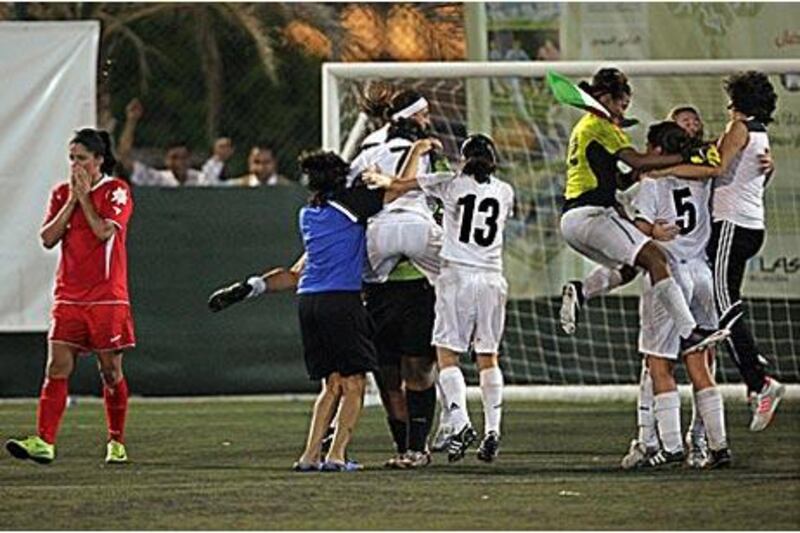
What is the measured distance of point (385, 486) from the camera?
1247cm

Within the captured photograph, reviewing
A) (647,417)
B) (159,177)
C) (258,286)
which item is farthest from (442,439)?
(159,177)

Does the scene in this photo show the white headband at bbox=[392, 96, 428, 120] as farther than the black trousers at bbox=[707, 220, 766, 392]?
Yes

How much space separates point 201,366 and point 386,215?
6.63m

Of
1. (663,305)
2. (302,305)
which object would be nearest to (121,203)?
(302,305)

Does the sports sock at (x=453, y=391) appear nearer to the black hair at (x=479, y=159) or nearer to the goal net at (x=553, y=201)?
the black hair at (x=479, y=159)

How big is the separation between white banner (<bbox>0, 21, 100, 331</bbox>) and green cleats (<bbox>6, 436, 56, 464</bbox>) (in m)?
5.81

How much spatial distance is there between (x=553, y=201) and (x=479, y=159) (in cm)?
723

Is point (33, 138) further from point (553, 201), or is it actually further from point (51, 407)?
point (51, 407)

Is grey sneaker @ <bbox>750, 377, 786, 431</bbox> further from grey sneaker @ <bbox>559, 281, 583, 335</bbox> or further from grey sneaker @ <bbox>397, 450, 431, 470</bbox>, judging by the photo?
grey sneaker @ <bbox>397, 450, 431, 470</bbox>

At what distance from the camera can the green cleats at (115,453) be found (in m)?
14.4

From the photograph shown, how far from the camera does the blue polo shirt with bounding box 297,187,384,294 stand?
13586mm

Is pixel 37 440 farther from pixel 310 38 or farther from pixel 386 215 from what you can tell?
pixel 310 38

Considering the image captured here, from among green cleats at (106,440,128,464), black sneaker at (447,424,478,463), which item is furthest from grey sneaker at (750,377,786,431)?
green cleats at (106,440,128,464)

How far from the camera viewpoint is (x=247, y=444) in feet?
51.9
